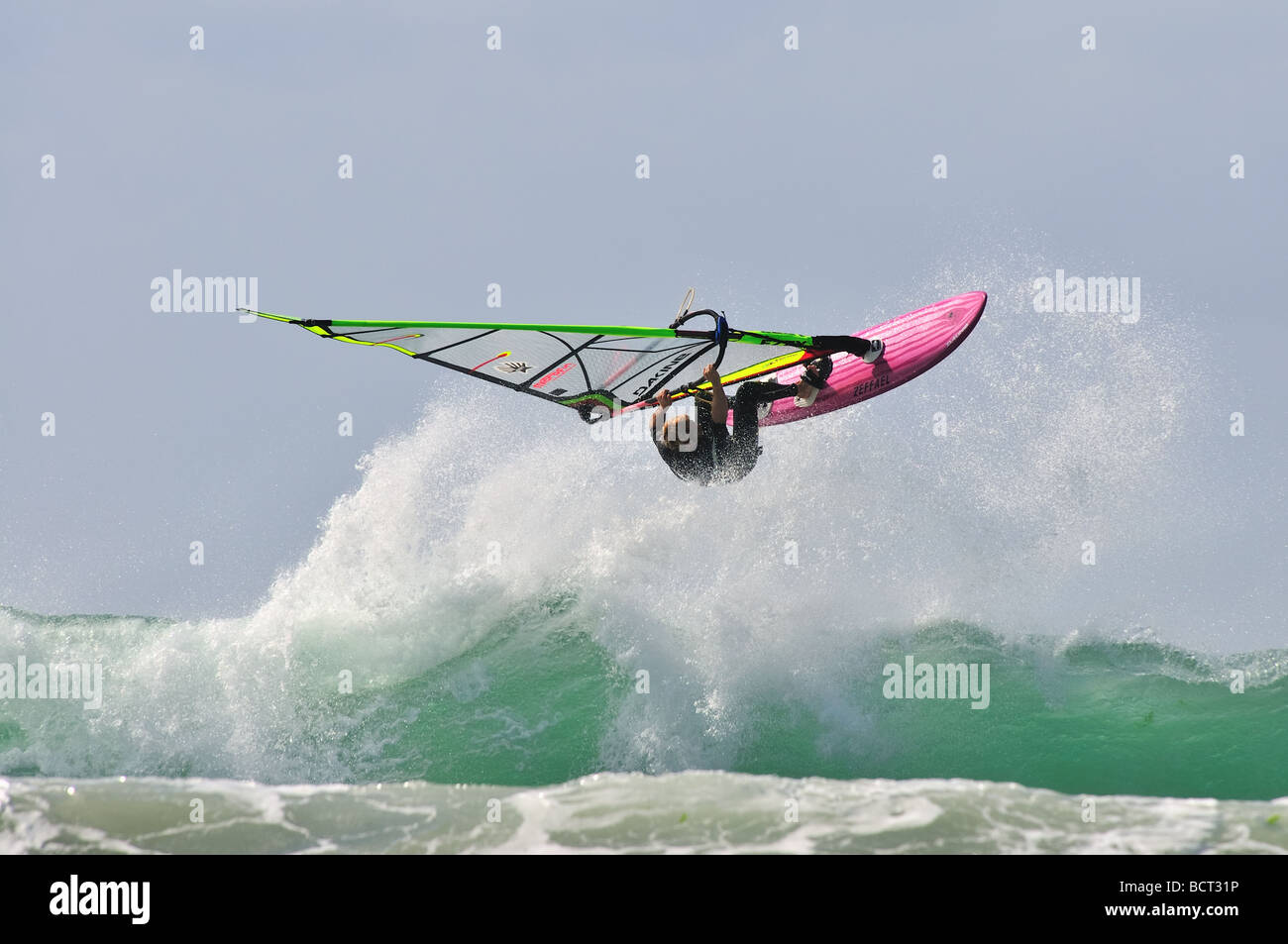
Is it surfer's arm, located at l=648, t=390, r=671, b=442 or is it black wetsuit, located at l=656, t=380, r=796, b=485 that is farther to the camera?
surfer's arm, located at l=648, t=390, r=671, b=442

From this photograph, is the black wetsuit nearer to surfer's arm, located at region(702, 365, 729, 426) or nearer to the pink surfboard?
surfer's arm, located at region(702, 365, 729, 426)

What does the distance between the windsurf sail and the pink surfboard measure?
709 mm

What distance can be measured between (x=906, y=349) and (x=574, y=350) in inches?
128

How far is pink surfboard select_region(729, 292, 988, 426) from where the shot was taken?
10219 millimetres

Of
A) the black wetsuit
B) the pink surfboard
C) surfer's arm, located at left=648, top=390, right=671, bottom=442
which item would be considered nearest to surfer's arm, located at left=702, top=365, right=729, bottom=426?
the black wetsuit

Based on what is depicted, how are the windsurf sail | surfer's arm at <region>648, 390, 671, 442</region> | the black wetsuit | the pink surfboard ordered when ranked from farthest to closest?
the pink surfboard → surfer's arm at <region>648, 390, 671, 442</region> → the black wetsuit → the windsurf sail

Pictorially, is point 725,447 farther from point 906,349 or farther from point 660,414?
point 906,349

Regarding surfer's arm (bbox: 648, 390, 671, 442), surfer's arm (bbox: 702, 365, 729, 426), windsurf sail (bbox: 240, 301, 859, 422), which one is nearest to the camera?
windsurf sail (bbox: 240, 301, 859, 422)

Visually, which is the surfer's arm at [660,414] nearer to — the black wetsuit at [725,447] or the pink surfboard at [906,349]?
the black wetsuit at [725,447]

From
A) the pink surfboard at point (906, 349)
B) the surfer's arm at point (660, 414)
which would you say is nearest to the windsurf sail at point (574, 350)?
the surfer's arm at point (660, 414)

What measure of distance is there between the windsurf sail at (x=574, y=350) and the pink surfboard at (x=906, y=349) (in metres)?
0.71
